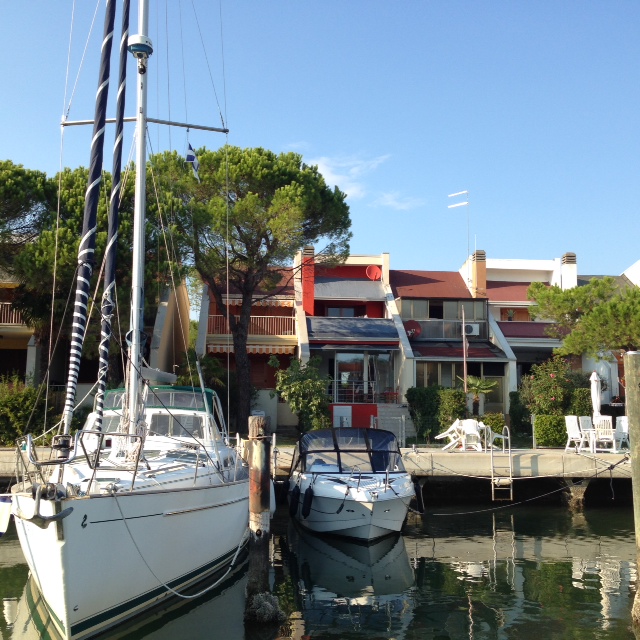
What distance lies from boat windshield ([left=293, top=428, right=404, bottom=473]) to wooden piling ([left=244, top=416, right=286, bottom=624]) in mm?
4892

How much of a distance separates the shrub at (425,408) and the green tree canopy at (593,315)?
4.72 m

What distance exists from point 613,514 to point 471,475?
3.73m

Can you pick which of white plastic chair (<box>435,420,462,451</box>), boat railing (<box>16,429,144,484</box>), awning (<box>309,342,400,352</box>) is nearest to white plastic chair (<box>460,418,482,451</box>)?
white plastic chair (<box>435,420,462,451</box>)

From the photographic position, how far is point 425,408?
2370cm

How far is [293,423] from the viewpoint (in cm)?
2638

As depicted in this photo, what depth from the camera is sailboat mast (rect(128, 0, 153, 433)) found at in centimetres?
1026

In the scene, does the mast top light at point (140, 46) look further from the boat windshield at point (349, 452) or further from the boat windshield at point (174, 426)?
the boat windshield at point (349, 452)

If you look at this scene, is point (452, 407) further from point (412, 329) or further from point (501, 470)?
point (412, 329)

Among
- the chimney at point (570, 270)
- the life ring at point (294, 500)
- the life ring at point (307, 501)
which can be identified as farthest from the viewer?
the chimney at point (570, 270)

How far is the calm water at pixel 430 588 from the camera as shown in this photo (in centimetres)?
879

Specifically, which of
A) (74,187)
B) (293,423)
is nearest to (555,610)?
(293,423)

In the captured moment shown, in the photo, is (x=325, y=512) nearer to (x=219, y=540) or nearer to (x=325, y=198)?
(x=219, y=540)

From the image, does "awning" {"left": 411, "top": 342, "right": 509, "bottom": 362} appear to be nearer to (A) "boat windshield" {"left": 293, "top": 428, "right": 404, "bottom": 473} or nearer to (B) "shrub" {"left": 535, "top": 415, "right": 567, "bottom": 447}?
(B) "shrub" {"left": 535, "top": 415, "right": 567, "bottom": 447}

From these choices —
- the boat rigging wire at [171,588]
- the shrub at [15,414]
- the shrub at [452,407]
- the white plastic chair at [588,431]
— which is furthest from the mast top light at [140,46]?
the shrub at [452,407]
